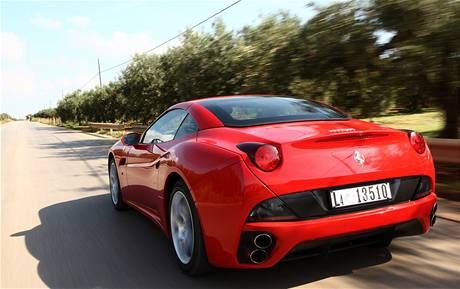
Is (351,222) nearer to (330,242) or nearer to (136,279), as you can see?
(330,242)

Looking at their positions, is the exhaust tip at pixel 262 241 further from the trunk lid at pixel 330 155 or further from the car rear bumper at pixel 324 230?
the trunk lid at pixel 330 155

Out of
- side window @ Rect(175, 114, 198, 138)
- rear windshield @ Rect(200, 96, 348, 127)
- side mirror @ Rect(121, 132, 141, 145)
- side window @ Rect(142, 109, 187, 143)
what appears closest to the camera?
rear windshield @ Rect(200, 96, 348, 127)

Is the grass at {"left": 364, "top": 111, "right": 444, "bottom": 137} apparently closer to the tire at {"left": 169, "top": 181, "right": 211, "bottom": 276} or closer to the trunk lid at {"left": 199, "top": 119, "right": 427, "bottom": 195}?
the trunk lid at {"left": 199, "top": 119, "right": 427, "bottom": 195}

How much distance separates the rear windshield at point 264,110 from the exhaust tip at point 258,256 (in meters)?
1.04

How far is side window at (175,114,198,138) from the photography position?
383 cm

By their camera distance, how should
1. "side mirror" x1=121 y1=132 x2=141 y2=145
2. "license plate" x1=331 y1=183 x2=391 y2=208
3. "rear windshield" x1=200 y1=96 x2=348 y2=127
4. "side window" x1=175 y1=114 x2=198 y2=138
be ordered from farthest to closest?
"side mirror" x1=121 y1=132 x2=141 y2=145
"side window" x1=175 y1=114 x2=198 y2=138
"rear windshield" x1=200 y1=96 x2=348 y2=127
"license plate" x1=331 y1=183 x2=391 y2=208

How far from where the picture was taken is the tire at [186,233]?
10.8 ft

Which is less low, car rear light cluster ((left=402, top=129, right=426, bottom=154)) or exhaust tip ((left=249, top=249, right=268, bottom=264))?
car rear light cluster ((left=402, top=129, right=426, bottom=154))

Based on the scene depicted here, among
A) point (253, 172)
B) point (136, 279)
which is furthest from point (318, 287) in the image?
point (136, 279)

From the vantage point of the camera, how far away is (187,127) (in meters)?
3.94

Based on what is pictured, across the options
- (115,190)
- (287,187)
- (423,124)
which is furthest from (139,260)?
(423,124)

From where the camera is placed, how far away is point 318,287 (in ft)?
10.3

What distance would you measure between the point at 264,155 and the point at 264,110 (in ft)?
3.41

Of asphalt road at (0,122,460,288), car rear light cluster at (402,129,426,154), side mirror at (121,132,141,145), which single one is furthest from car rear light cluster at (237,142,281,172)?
side mirror at (121,132,141,145)
